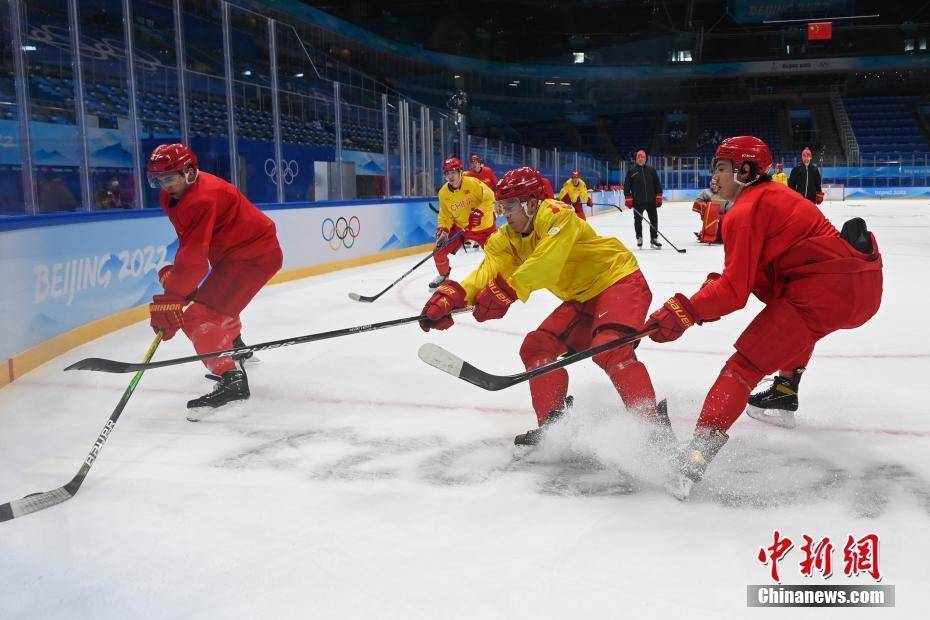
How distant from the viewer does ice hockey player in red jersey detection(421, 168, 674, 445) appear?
103 inches

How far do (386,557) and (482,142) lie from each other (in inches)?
520

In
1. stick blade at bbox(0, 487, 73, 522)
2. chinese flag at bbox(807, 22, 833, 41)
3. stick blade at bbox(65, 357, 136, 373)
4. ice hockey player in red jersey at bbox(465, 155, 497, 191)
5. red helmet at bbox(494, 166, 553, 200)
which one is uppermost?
chinese flag at bbox(807, 22, 833, 41)

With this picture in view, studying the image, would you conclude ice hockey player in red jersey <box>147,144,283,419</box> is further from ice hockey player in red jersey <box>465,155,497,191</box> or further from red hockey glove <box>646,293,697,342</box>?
ice hockey player in red jersey <box>465,155,497,191</box>

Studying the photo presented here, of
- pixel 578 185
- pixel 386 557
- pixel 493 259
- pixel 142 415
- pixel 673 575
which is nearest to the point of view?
pixel 673 575

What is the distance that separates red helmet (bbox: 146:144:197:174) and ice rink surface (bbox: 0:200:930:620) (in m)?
0.97

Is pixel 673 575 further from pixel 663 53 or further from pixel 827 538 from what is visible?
pixel 663 53

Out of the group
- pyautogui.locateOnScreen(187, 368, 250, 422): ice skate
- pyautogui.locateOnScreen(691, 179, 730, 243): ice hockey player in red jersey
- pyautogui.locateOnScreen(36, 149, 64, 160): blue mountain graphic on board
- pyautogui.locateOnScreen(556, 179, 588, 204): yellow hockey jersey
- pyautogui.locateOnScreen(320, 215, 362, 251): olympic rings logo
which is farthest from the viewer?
pyautogui.locateOnScreen(556, 179, 588, 204): yellow hockey jersey

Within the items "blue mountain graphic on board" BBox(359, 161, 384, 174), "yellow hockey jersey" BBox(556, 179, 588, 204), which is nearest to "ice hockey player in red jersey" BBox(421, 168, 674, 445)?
"blue mountain graphic on board" BBox(359, 161, 384, 174)

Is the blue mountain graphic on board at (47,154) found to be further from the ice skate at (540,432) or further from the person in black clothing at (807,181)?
the person in black clothing at (807,181)

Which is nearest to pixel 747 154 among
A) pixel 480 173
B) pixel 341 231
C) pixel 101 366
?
pixel 101 366

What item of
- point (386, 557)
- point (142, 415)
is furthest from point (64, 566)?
point (142, 415)

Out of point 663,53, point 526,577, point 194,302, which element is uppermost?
point 663,53

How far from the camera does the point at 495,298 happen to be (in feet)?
8.70

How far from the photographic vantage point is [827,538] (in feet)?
6.72
